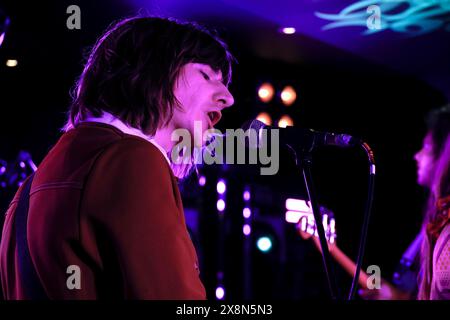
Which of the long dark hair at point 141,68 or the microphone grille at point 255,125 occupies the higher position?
the long dark hair at point 141,68

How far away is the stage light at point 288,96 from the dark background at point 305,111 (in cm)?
8

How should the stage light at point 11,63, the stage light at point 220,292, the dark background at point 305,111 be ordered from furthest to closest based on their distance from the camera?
the stage light at point 220,292 < the dark background at point 305,111 < the stage light at point 11,63

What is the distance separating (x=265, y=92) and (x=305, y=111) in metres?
0.53

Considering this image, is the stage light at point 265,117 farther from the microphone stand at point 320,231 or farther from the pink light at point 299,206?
the microphone stand at point 320,231

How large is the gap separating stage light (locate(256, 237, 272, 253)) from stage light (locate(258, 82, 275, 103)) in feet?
4.34

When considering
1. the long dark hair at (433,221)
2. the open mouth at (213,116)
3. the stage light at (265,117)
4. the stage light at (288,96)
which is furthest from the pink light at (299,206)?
the stage light at (288,96)

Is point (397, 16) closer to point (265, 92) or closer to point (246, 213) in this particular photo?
point (265, 92)

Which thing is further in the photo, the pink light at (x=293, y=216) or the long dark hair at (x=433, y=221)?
the pink light at (x=293, y=216)

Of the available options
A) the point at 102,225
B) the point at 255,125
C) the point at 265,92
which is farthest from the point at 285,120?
the point at 102,225

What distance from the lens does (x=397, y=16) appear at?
4.33m

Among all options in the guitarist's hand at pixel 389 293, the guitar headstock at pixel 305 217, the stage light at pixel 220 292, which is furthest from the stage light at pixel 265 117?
the guitar headstock at pixel 305 217

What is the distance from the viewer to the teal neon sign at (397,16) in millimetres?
4117

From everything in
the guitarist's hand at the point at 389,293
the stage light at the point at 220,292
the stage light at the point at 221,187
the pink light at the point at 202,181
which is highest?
the pink light at the point at 202,181

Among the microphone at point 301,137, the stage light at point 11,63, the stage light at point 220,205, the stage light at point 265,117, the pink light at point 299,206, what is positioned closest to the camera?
the microphone at point 301,137
